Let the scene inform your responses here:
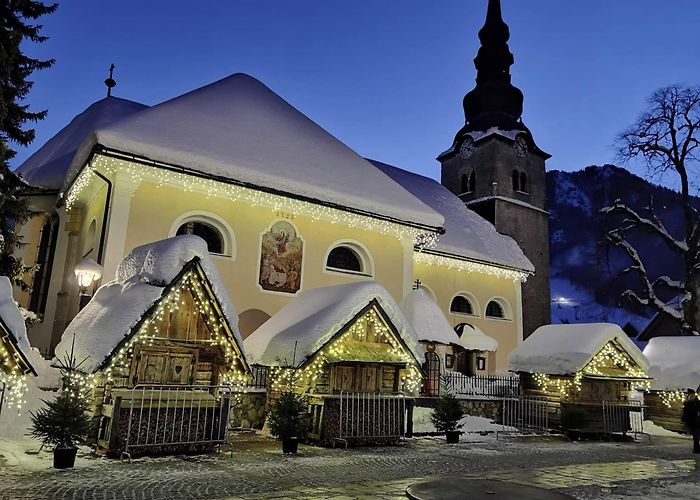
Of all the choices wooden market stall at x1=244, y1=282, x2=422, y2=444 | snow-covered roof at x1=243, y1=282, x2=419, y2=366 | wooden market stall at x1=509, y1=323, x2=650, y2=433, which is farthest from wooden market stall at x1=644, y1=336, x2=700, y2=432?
snow-covered roof at x1=243, y1=282, x2=419, y2=366

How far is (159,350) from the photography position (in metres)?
11.2

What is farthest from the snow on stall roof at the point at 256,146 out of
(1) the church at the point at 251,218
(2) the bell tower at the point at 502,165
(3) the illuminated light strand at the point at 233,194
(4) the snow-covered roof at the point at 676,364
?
(2) the bell tower at the point at 502,165

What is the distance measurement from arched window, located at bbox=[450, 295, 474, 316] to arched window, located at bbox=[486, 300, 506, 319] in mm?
1173

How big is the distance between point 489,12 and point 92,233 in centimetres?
3490

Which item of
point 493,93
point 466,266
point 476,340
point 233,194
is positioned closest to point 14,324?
point 233,194

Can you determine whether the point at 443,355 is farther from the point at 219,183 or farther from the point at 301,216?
the point at 219,183

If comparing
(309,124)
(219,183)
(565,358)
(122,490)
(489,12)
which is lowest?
(122,490)

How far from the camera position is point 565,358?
1733 centimetres

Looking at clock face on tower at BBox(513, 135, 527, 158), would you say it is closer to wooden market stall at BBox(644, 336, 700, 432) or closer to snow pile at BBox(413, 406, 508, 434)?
Answer: wooden market stall at BBox(644, 336, 700, 432)

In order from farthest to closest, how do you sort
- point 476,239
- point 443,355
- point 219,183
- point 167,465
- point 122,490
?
1. point 476,239
2. point 443,355
3. point 219,183
4. point 167,465
5. point 122,490

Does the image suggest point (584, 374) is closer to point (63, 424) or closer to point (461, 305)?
point (461, 305)

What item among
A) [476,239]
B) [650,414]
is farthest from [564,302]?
[650,414]

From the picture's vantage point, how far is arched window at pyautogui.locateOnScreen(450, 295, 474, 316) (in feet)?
87.0

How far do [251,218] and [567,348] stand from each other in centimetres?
1038
